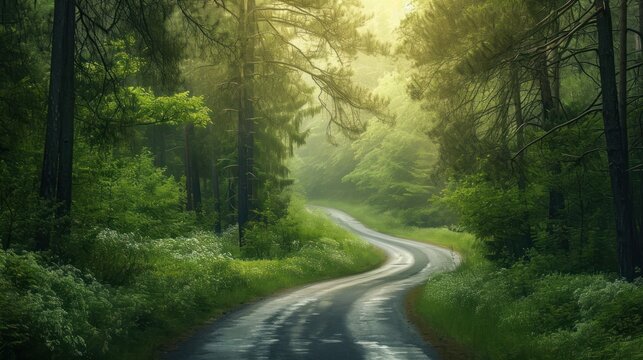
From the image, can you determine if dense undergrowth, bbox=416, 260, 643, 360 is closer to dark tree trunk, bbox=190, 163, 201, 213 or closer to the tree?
the tree

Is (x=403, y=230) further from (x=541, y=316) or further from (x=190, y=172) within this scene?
(x=541, y=316)

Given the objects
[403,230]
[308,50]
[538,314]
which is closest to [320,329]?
[538,314]

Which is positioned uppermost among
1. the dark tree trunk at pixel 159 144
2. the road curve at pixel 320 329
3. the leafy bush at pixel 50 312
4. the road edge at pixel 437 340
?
the dark tree trunk at pixel 159 144

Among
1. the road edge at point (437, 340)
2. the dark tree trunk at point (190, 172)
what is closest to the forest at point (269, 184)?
the road edge at point (437, 340)

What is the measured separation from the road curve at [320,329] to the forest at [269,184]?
2.64 feet

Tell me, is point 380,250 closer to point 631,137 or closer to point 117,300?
point 631,137

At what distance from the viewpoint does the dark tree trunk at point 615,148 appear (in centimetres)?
1400

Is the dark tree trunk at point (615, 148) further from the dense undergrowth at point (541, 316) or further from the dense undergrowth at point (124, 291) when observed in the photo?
the dense undergrowth at point (124, 291)

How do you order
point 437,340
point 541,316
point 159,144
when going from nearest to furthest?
point 541,316 → point 437,340 → point 159,144

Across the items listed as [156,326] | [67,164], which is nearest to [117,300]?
[156,326]

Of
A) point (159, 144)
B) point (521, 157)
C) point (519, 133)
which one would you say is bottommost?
point (521, 157)

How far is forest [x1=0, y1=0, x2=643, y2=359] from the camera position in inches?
486

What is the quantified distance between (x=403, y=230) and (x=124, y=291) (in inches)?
1963

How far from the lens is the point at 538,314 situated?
13.6 m
